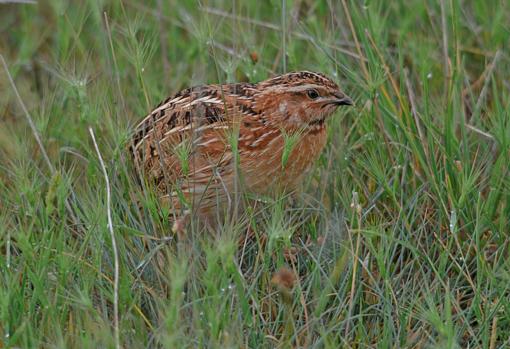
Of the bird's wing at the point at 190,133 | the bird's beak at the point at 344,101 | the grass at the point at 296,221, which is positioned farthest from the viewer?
the bird's beak at the point at 344,101

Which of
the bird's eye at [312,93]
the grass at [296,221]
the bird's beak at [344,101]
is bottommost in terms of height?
the grass at [296,221]

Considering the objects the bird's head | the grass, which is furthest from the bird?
the grass

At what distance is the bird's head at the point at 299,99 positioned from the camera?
5176mm

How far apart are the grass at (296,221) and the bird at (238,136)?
15 cm

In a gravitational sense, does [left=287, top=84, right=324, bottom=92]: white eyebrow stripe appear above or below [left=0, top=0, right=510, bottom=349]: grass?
above

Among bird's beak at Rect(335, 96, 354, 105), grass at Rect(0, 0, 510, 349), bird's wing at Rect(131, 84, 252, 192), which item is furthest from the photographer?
bird's beak at Rect(335, 96, 354, 105)

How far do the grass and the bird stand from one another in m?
0.15

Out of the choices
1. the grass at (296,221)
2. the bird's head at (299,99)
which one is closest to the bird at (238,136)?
the bird's head at (299,99)

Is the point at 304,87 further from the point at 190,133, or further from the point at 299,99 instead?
the point at 190,133

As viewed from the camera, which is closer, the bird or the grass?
the grass

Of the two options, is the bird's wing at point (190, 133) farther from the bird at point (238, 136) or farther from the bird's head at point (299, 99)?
the bird's head at point (299, 99)

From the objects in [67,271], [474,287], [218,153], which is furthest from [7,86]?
[474,287]

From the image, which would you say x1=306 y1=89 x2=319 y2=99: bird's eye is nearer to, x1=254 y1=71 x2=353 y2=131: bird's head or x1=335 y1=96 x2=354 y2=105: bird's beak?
x1=254 y1=71 x2=353 y2=131: bird's head

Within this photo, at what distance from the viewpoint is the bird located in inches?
197
